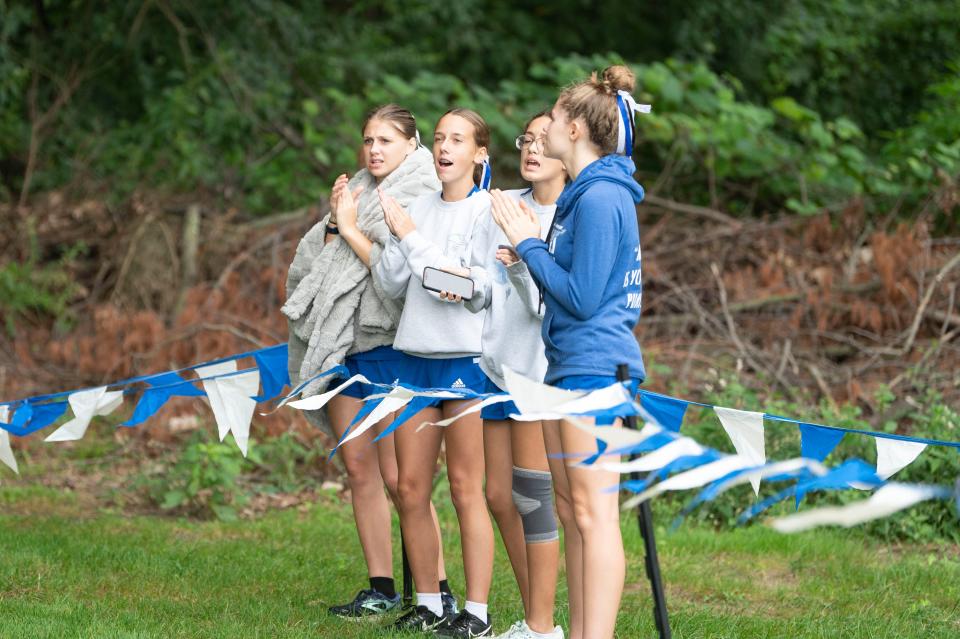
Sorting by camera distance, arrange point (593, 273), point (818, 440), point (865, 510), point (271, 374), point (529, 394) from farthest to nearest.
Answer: point (271, 374), point (818, 440), point (593, 273), point (529, 394), point (865, 510)

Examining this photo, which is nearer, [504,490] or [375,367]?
[504,490]

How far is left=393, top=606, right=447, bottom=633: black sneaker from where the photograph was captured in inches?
192

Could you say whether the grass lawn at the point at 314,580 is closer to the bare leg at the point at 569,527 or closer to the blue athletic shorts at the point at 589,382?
the bare leg at the point at 569,527

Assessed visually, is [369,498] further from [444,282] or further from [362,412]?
[444,282]

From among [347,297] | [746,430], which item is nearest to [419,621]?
[347,297]

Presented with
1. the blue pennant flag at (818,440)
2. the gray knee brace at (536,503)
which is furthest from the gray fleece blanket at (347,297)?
the blue pennant flag at (818,440)

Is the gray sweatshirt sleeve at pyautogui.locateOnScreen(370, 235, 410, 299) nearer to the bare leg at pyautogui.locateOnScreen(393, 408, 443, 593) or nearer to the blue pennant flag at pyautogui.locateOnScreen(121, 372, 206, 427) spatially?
the bare leg at pyautogui.locateOnScreen(393, 408, 443, 593)

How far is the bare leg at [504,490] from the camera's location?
4684 millimetres

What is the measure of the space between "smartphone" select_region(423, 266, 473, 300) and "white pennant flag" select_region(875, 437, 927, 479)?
154 centimetres

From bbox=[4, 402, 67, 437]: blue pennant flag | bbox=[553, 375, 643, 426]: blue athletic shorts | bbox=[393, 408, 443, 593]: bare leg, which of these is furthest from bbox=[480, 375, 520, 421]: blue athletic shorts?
bbox=[4, 402, 67, 437]: blue pennant flag

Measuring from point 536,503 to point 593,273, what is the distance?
3.53ft

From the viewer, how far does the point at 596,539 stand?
4023 mm

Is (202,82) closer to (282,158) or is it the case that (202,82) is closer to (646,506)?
(282,158)

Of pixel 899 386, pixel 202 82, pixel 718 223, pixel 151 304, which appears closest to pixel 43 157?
pixel 202 82
